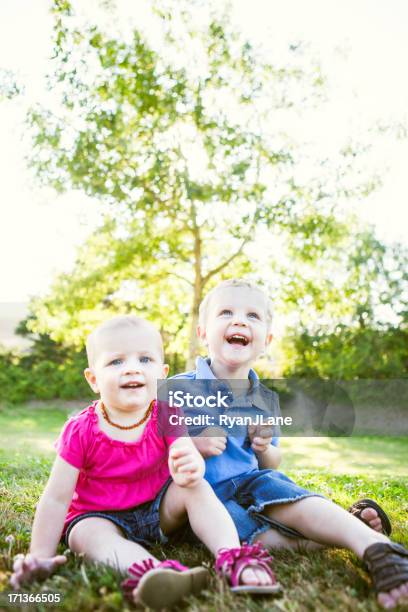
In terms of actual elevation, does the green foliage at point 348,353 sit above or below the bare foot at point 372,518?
above

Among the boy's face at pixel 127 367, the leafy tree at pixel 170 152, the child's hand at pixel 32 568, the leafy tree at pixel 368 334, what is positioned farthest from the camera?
the leafy tree at pixel 368 334

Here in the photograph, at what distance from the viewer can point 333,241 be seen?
9336mm

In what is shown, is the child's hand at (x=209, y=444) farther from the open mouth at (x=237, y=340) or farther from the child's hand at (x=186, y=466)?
the open mouth at (x=237, y=340)

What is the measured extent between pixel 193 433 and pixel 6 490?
4.71 feet

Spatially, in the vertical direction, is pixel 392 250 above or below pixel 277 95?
below

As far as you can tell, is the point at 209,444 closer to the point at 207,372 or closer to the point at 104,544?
the point at 207,372

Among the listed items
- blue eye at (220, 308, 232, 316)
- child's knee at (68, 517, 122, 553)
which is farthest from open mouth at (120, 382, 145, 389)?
blue eye at (220, 308, 232, 316)

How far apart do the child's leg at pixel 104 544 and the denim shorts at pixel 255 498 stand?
37 centimetres

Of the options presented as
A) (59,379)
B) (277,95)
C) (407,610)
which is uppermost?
(277,95)

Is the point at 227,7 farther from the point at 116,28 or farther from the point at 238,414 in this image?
the point at 238,414

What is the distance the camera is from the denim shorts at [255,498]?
89.4 inches

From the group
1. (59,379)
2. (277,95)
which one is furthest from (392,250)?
(59,379)

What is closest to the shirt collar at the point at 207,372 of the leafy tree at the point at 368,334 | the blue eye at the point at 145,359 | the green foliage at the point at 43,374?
the blue eye at the point at 145,359

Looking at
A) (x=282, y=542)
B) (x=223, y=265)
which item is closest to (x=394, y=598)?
(x=282, y=542)
